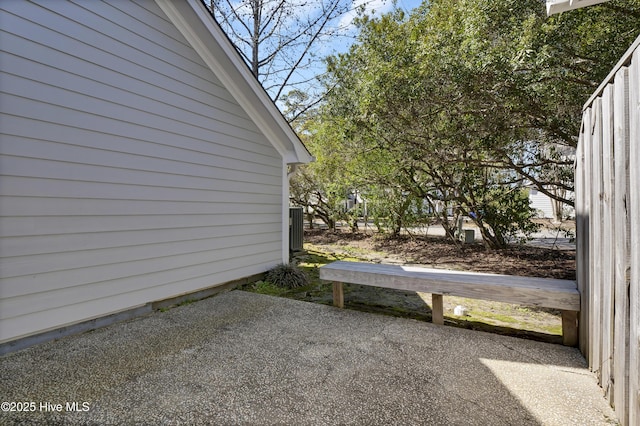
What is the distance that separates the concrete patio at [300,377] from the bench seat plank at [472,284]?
431mm

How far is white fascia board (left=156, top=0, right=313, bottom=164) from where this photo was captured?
3936 millimetres

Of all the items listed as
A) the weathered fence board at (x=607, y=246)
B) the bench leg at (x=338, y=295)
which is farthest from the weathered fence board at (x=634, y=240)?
the bench leg at (x=338, y=295)

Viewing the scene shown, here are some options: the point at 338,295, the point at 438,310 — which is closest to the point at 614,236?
the point at 438,310

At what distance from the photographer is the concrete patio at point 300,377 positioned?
6.11 feet

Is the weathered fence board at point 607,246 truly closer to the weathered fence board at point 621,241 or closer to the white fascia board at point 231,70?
the weathered fence board at point 621,241

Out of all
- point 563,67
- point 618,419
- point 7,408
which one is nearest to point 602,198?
point 618,419

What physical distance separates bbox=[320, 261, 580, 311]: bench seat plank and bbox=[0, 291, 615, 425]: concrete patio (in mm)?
431

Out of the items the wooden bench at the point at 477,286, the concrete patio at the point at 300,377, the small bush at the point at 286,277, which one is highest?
the wooden bench at the point at 477,286

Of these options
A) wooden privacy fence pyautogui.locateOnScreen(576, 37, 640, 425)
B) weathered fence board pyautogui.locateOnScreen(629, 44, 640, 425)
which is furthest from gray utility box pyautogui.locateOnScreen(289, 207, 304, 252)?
weathered fence board pyautogui.locateOnScreen(629, 44, 640, 425)

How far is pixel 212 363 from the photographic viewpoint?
8.22ft

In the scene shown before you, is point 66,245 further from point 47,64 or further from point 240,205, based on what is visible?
point 240,205

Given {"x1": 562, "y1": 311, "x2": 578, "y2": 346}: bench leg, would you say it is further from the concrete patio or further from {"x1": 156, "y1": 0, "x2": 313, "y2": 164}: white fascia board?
{"x1": 156, "y1": 0, "x2": 313, "y2": 164}: white fascia board

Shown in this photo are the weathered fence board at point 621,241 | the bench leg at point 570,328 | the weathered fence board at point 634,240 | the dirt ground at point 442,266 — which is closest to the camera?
the weathered fence board at point 634,240

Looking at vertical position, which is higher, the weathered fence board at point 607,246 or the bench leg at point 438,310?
the weathered fence board at point 607,246
